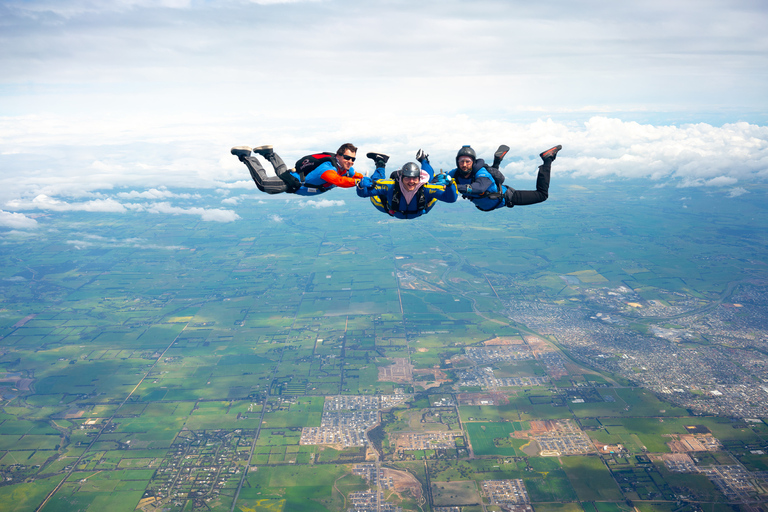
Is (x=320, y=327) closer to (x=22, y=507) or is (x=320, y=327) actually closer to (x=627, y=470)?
(x=22, y=507)

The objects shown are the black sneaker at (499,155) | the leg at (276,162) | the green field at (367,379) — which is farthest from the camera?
the green field at (367,379)

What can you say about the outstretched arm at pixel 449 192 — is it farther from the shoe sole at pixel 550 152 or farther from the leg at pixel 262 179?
the leg at pixel 262 179

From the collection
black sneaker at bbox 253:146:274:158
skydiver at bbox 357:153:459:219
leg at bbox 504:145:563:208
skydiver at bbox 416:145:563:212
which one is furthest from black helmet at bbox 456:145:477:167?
black sneaker at bbox 253:146:274:158

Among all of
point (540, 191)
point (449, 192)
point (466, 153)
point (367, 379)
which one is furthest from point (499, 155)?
point (367, 379)

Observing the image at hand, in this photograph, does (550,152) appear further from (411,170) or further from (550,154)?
(411,170)

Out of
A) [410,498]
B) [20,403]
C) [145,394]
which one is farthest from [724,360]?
[20,403]

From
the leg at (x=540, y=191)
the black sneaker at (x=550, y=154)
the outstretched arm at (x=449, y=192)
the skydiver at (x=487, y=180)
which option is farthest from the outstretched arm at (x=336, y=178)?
the black sneaker at (x=550, y=154)
